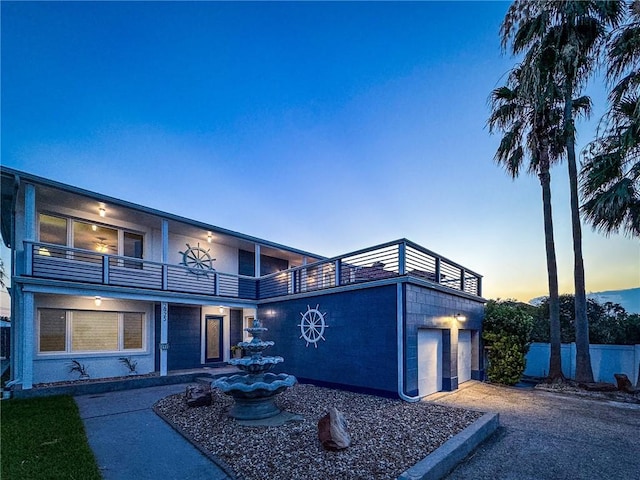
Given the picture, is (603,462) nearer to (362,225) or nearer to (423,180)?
(423,180)

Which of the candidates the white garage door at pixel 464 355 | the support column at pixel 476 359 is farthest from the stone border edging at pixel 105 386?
the support column at pixel 476 359

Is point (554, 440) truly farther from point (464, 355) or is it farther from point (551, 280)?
point (551, 280)

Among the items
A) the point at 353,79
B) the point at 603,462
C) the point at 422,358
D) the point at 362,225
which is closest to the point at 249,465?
the point at 603,462

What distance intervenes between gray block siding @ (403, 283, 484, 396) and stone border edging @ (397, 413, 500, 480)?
2.10 metres

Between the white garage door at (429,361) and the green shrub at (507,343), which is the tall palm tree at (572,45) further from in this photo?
the white garage door at (429,361)

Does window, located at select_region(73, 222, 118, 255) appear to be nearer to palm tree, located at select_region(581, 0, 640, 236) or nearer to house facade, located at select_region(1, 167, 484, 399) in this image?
house facade, located at select_region(1, 167, 484, 399)

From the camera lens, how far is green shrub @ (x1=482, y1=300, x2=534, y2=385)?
37.2 ft

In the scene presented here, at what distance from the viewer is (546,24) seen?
10766 millimetres

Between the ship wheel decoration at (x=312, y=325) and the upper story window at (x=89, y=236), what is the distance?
267 inches

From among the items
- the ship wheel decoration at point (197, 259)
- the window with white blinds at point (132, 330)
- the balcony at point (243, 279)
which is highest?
the ship wheel decoration at point (197, 259)

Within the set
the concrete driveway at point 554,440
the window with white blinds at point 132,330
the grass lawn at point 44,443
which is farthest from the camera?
the window with white blinds at point 132,330

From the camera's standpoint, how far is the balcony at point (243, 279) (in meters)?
9.06

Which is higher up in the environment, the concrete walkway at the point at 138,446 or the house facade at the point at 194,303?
the house facade at the point at 194,303

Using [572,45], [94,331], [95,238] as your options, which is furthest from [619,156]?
[94,331]
